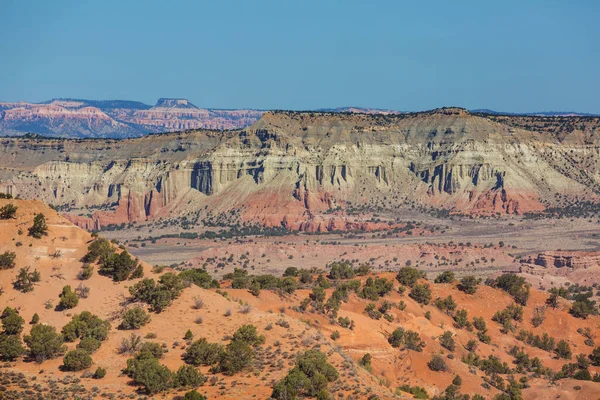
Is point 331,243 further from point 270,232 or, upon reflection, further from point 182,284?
point 182,284

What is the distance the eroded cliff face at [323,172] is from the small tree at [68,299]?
301 feet

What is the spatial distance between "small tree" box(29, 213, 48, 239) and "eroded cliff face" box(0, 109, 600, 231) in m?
88.7

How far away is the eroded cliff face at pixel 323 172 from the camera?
441 feet

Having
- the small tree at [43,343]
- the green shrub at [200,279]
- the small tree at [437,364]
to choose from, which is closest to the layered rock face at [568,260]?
the small tree at [437,364]

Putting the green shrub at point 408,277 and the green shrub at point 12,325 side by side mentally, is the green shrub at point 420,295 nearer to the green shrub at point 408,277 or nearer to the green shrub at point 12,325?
the green shrub at point 408,277

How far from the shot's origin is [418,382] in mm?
34500

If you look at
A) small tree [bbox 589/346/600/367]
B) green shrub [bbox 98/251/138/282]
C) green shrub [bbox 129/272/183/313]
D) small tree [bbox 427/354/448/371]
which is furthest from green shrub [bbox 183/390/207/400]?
small tree [bbox 589/346/600/367]

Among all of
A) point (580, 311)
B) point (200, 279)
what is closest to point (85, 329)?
point (200, 279)

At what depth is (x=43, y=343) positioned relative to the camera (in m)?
29.3

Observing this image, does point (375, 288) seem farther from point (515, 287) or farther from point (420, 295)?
point (515, 287)

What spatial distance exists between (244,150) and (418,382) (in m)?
114

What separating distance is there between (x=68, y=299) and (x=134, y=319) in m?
3.40

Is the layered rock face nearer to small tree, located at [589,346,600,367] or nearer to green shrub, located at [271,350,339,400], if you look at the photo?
small tree, located at [589,346,600,367]

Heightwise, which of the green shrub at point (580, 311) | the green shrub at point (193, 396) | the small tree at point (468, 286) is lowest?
the green shrub at point (580, 311)
